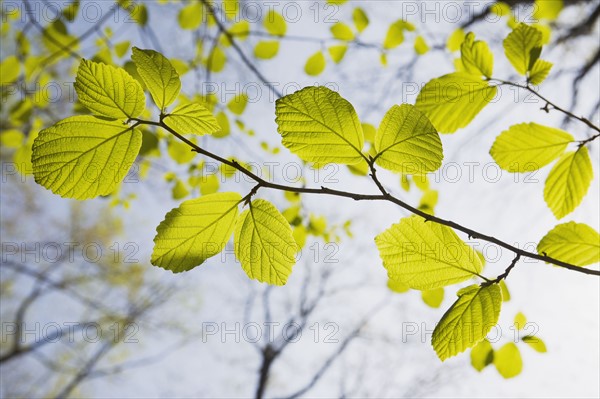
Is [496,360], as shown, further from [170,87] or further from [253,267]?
[170,87]

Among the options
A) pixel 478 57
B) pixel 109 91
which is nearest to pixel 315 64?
pixel 478 57

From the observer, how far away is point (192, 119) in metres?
0.44

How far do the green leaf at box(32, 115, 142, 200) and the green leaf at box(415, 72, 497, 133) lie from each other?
0.40m

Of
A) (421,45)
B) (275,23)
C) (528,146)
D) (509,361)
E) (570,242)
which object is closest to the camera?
(570,242)

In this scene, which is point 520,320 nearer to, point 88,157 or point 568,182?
point 568,182

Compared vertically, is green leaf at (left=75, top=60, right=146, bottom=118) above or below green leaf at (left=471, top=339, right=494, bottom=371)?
above

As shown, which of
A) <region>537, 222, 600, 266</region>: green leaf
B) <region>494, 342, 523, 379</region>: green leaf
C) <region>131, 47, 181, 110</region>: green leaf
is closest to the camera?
<region>131, 47, 181, 110</region>: green leaf

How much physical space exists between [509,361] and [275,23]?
927mm

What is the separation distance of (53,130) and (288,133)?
0.22m

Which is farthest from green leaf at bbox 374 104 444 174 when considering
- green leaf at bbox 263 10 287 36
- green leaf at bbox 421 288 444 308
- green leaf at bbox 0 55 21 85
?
green leaf at bbox 0 55 21 85

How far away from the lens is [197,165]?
5.06 ft

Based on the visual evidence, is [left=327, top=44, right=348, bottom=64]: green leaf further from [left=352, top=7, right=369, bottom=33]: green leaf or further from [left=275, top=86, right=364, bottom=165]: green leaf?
[left=275, top=86, right=364, bottom=165]: green leaf

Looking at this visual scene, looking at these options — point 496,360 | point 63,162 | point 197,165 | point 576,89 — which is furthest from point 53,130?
point 576,89

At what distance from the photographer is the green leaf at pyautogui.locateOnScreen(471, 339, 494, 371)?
79 centimetres
